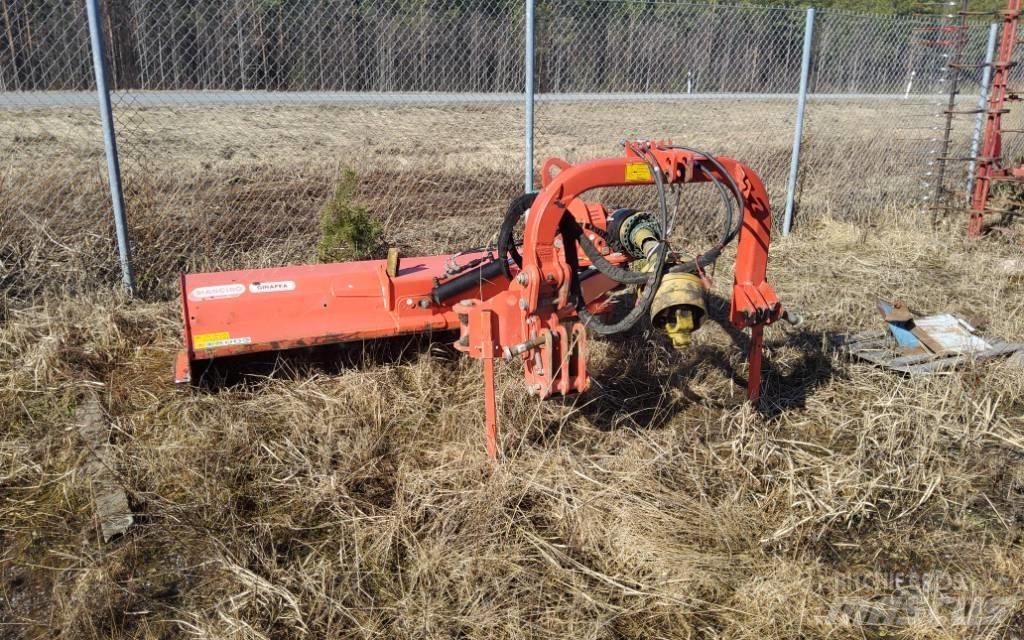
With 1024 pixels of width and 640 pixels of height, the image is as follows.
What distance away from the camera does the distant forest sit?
6832 millimetres

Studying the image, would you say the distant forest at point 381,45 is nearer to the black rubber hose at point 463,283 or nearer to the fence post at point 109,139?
the fence post at point 109,139

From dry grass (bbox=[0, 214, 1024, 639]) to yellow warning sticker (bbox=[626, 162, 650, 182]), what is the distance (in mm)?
1131

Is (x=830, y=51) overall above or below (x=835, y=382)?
above

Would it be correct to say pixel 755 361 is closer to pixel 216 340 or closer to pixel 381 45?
pixel 216 340

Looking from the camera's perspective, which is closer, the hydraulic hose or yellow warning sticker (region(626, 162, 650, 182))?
the hydraulic hose

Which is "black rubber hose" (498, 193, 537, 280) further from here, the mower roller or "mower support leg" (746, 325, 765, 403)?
"mower support leg" (746, 325, 765, 403)

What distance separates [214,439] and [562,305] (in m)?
1.71

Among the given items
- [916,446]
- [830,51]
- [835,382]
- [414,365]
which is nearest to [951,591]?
[916,446]

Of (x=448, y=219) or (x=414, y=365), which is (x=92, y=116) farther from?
(x=414, y=365)

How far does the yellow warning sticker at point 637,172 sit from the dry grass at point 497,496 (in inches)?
44.5

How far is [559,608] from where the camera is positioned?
270cm

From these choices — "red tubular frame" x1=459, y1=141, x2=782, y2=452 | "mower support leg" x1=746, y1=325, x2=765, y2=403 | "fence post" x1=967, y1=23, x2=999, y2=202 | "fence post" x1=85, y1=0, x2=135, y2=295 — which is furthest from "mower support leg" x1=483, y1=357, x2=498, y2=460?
"fence post" x1=967, y1=23, x2=999, y2=202

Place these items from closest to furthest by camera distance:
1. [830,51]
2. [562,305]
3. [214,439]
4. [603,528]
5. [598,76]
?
[603,528], [562,305], [214,439], [598,76], [830,51]

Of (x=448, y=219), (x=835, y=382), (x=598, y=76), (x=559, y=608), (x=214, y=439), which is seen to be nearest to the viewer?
(x=559, y=608)
